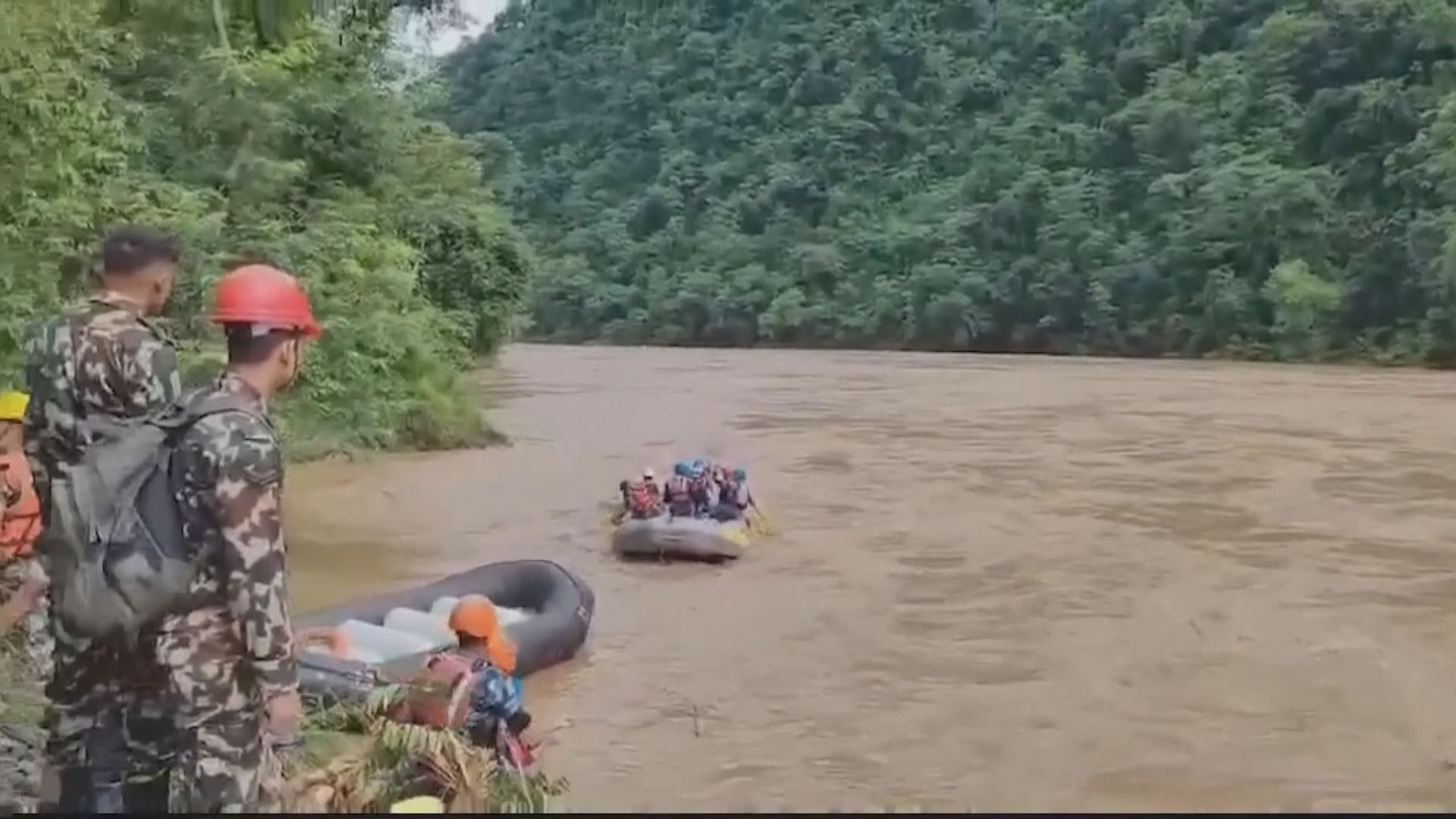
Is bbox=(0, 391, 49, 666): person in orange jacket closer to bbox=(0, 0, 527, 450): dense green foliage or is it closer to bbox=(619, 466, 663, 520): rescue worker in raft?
bbox=(0, 0, 527, 450): dense green foliage

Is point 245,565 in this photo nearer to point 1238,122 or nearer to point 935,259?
point 1238,122

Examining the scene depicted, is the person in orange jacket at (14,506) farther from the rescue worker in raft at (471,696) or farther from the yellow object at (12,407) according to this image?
the rescue worker in raft at (471,696)

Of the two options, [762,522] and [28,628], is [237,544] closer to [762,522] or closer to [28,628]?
[28,628]

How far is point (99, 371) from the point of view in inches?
151

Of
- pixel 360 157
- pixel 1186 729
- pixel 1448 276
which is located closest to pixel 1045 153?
pixel 1448 276

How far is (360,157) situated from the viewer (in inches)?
672

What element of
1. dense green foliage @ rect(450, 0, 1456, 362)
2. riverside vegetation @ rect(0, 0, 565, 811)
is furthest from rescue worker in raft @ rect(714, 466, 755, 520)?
dense green foliage @ rect(450, 0, 1456, 362)

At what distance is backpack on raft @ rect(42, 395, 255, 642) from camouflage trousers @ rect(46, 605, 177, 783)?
89 millimetres

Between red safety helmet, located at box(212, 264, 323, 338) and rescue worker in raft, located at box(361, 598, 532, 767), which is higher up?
red safety helmet, located at box(212, 264, 323, 338)

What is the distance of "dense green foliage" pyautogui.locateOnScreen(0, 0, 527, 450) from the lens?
29.8 ft

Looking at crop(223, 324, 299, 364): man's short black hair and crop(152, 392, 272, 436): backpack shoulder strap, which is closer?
crop(152, 392, 272, 436): backpack shoulder strap

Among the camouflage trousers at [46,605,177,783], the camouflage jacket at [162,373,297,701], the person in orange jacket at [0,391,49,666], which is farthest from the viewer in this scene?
the person in orange jacket at [0,391,49,666]

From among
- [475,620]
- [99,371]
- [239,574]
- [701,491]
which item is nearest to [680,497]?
[701,491]

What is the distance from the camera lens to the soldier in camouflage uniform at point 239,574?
3.04 metres
